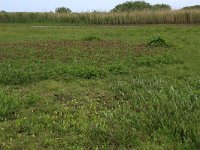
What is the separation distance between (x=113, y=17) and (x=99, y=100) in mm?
23742

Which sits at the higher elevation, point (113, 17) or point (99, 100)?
point (113, 17)

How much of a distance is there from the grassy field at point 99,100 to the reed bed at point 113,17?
18.0m


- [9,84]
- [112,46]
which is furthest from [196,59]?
[9,84]

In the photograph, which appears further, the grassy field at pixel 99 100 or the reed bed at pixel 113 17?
the reed bed at pixel 113 17

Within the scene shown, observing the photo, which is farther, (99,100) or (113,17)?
(113,17)

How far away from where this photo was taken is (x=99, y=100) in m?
6.69

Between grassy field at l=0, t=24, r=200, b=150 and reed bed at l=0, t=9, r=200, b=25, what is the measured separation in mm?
17979

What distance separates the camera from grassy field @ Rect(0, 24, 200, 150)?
481cm

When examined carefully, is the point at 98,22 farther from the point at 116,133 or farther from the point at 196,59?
the point at 116,133

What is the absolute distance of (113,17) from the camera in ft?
98.4

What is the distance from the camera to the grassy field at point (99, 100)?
4.81 metres

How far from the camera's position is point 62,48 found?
12367 mm

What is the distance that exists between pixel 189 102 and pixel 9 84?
12.1ft

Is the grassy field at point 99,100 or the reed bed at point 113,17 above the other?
the reed bed at point 113,17
